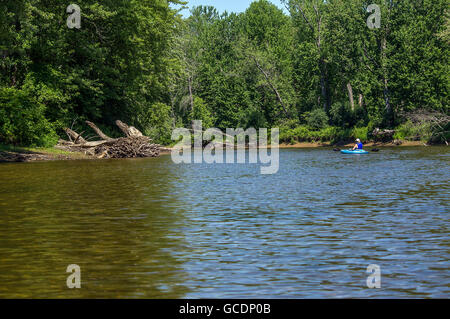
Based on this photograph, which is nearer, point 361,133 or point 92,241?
point 92,241

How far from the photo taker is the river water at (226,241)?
9055mm

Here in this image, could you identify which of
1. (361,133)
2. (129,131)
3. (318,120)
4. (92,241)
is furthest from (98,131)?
(92,241)

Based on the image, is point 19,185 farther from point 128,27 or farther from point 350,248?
point 128,27

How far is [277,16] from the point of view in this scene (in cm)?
11569

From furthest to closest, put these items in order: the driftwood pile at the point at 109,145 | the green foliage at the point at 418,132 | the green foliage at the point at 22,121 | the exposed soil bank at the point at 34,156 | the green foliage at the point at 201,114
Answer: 1. the green foliage at the point at 201,114
2. the green foliage at the point at 418,132
3. the driftwood pile at the point at 109,145
4. the green foliage at the point at 22,121
5. the exposed soil bank at the point at 34,156

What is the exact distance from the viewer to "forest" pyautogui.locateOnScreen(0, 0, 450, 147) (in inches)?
1971

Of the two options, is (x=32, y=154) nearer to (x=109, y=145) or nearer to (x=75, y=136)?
(x=75, y=136)

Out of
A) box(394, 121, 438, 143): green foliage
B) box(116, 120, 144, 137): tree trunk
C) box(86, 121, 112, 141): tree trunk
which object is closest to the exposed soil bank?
box(86, 121, 112, 141): tree trunk

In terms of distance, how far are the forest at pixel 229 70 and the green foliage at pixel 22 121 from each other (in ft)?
0.32

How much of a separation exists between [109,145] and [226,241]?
41020 millimetres

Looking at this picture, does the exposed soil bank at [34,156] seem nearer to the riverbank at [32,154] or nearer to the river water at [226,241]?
the riverbank at [32,154]

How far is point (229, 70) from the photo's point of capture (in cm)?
10562

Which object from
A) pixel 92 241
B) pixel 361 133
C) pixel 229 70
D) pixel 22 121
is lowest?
pixel 92 241

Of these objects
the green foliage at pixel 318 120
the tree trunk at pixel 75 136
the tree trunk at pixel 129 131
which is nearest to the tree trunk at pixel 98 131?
the tree trunk at pixel 75 136
